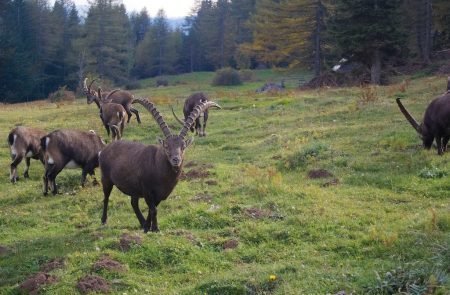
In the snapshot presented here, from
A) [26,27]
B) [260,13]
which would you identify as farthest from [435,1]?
[26,27]

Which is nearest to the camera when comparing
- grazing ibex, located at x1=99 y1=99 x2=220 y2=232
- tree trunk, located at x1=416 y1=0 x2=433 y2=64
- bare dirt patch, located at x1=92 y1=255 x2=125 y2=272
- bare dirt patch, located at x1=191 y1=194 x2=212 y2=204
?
bare dirt patch, located at x1=92 y1=255 x2=125 y2=272

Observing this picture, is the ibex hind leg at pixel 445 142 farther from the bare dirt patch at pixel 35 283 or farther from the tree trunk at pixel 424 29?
the tree trunk at pixel 424 29

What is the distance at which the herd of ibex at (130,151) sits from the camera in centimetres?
981

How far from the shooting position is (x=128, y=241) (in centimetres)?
916

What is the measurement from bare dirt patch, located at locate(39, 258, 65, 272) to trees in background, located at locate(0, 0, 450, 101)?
2857 centimetres

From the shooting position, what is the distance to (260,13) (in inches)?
2608

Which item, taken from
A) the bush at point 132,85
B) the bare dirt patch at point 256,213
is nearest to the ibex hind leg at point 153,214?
the bare dirt patch at point 256,213

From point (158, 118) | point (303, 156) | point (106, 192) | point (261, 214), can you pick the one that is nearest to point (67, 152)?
point (106, 192)

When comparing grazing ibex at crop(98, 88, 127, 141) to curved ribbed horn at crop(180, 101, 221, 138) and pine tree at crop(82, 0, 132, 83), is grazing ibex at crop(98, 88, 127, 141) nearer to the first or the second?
curved ribbed horn at crop(180, 101, 221, 138)

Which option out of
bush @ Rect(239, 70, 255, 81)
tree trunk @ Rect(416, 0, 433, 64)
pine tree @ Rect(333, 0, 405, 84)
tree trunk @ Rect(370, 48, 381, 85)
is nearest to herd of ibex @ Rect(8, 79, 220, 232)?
pine tree @ Rect(333, 0, 405, 84)

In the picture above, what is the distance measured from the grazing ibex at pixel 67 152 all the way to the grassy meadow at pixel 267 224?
485 mm

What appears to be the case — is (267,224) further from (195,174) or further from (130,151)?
(195,174)

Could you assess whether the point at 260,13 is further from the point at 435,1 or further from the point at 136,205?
the point at 136,205

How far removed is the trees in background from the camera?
116 feet
